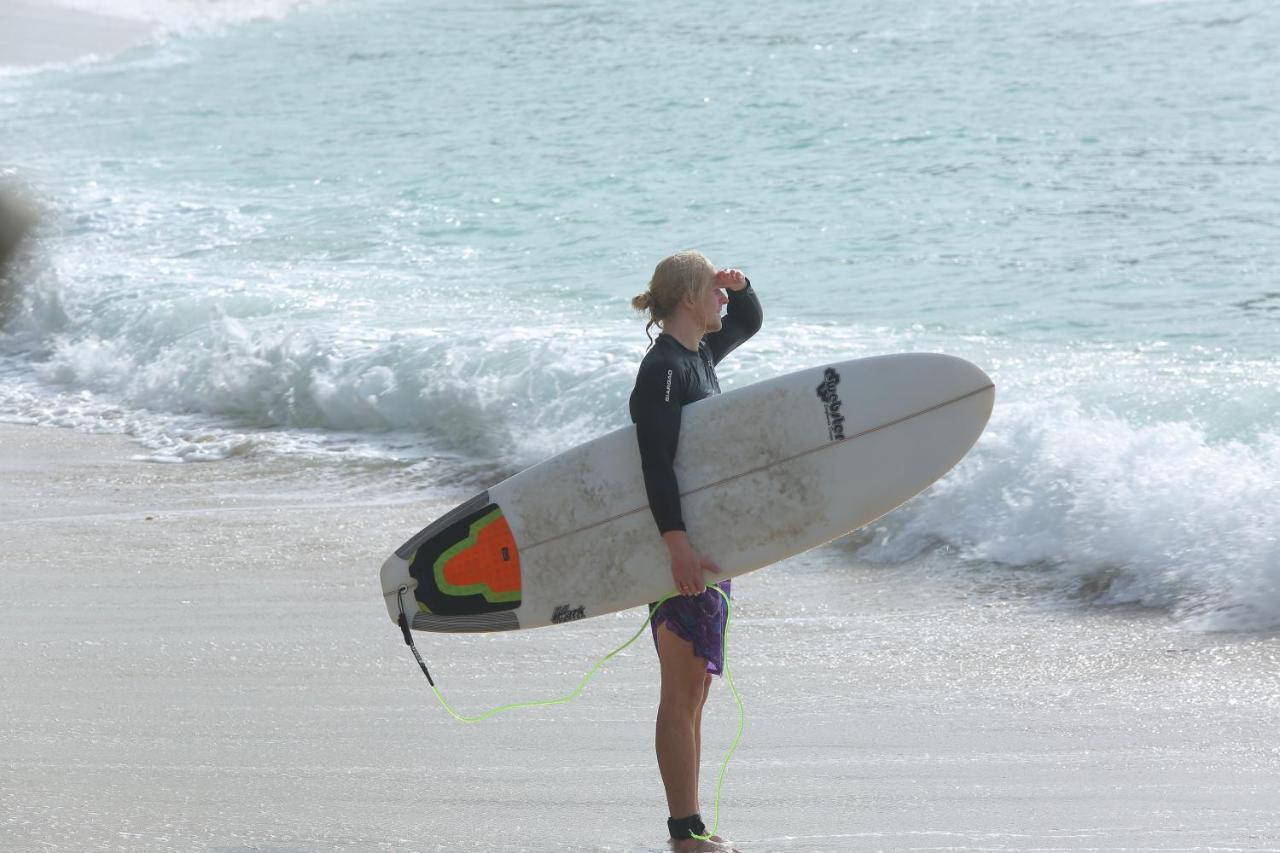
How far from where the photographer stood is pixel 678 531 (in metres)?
3.08

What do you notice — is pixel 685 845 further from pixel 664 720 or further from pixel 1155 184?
pixel 1155 184

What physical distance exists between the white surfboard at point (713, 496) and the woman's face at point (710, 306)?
26 centimetres

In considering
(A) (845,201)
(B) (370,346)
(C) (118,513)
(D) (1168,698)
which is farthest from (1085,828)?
(A) (845,201)

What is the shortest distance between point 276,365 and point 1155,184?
8352 millimetres

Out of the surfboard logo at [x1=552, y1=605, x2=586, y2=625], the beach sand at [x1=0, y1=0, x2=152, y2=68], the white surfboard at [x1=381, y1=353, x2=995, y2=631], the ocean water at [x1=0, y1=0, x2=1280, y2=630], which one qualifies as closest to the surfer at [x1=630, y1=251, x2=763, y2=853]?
the white surfboard at [x1=381, y1=353, x2=995, y2=631]

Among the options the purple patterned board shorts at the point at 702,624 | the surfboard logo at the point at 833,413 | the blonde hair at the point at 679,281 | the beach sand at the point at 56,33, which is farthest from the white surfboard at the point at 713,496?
the beach sand at the point at 56,33

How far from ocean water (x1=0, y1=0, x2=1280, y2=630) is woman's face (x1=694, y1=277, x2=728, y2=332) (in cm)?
236

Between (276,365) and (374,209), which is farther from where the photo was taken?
(374,209)

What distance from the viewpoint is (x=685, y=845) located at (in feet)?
10.3

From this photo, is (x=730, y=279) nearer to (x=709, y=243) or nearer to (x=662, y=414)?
(x=662, y=414)

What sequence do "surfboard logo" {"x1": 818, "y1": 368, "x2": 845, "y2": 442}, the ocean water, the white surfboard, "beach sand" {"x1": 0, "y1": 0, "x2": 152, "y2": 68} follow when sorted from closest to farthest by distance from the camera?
1. the white surfboard
2. "surfboard logo" {"x1": 818, "y1": 368, "x2": 845, "y2": 442}
3. the ocean water
4. "beach sand" {"x1": 0, "y1": 0, "x2": 152, "y2": 68}

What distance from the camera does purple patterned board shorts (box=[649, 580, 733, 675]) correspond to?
10.3 ft

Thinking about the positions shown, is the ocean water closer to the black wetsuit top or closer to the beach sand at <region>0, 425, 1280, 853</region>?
the beach sand at <region>0, 425, 1280, 853</region>

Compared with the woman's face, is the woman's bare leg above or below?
below
